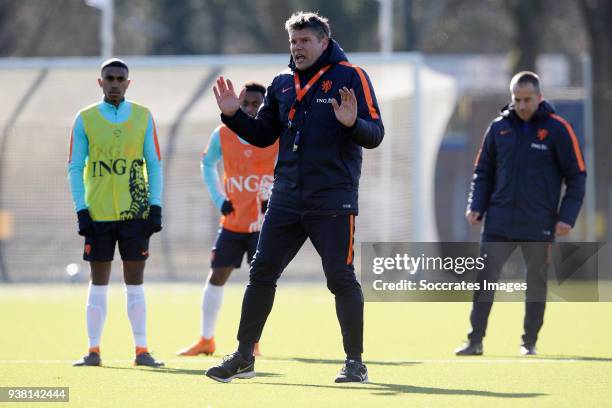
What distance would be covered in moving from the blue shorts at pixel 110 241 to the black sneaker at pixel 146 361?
0.68m

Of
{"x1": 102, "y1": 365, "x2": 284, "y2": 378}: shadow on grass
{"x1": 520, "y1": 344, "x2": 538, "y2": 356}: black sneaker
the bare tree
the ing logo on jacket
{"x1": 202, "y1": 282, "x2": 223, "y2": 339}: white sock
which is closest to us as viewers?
{"x1": 102, "y1": 365, "x2": 284, "y2": 378}: shadow on grass

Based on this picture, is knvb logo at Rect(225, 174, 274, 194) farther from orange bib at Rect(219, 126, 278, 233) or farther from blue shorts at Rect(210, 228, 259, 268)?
blue shorts at Rect(210, 228, 259, 268)

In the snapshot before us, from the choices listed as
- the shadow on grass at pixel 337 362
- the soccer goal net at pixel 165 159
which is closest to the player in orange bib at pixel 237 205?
the shadow on grass at pixel 337 362

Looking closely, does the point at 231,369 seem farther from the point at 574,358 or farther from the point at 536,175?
the point at 536,175

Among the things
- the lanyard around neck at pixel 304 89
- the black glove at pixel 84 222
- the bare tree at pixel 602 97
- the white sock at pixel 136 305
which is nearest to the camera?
the lanyard around neck at pixel 304 89

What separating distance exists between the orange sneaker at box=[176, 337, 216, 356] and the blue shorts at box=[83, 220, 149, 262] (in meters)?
1.25

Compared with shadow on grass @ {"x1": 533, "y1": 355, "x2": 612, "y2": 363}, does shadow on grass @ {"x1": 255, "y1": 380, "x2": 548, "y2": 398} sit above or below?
above

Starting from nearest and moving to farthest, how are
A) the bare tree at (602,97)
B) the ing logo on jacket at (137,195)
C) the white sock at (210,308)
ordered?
the ing logo on jacket at (137,195)
the white sock at (210,308)
the bare tree at (602,97)

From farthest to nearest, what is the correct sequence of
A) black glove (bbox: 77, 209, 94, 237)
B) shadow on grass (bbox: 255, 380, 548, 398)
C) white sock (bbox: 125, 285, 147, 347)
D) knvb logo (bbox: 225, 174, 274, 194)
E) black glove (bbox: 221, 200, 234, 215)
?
knvb logo (bbox: 225, 174, 274, 194) → black glove (bbox: 221, 200, 234, 215) → white sock (bbox: 125, 285, 147, 347) → black glove (bbox: 77, 209, 94, 237) → shadow on grass (bbox: 255, 380, 548, 398)

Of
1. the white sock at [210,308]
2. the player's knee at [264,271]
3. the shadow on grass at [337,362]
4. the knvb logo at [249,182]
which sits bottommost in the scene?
the shadow on grass at [337,362]

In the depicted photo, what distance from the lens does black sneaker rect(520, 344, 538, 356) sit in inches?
417

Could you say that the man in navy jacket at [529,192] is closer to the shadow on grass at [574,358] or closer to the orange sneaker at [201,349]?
the shadow on grass at [574,358]

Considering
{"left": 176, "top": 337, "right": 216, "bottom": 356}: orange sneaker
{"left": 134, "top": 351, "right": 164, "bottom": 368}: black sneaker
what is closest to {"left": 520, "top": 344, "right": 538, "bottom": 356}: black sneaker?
{"left": 176, "top": 337, "right": 216, "bottom": 356}: orange sneaker

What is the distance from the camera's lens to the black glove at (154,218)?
385 inches
